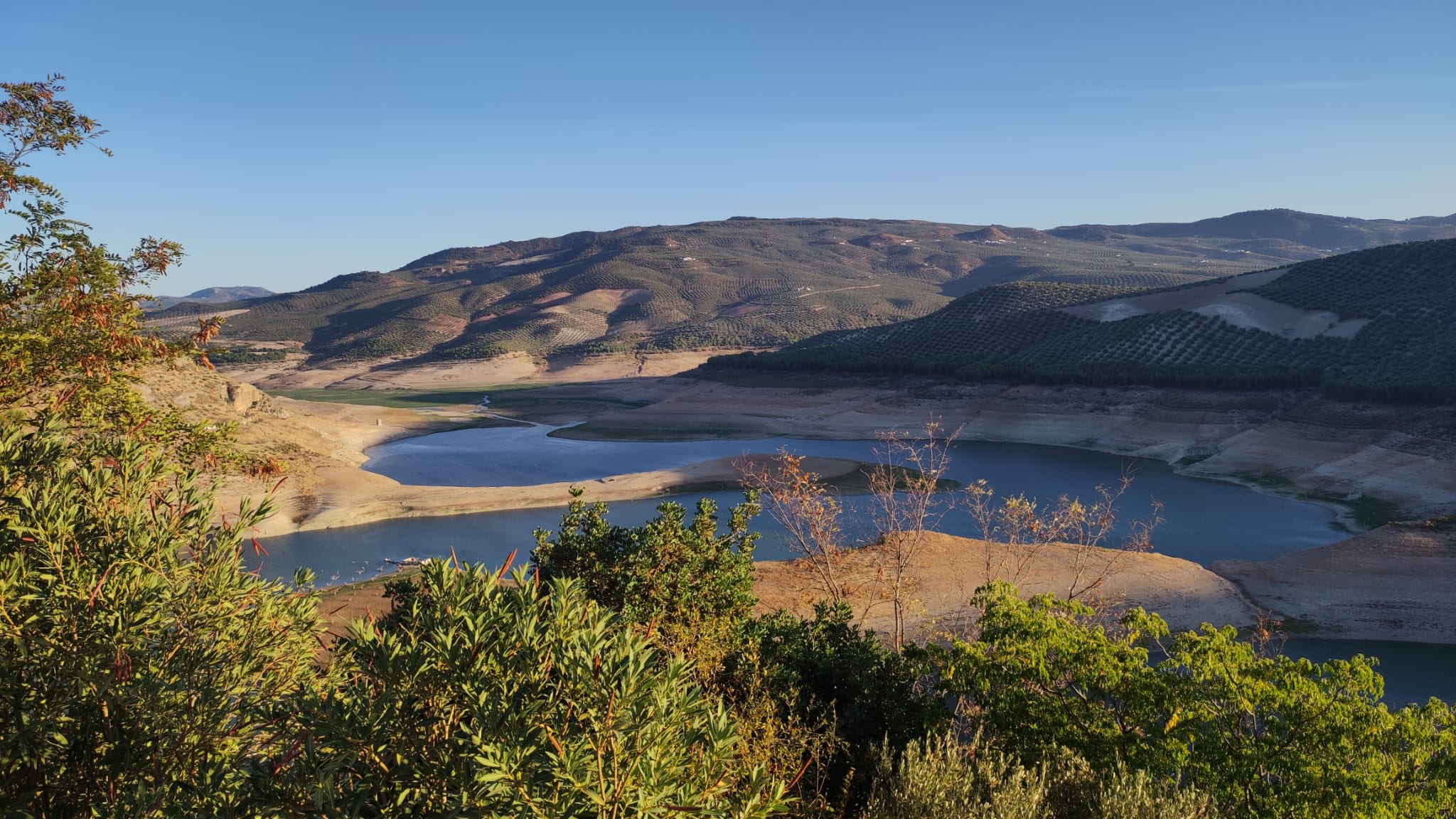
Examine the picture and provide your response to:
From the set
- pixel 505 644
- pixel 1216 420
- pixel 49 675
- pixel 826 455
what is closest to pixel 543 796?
pixel 505 644

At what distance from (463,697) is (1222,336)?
75133 mm

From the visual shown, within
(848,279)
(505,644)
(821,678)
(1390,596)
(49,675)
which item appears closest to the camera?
(505,644)

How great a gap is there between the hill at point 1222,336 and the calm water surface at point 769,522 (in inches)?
439

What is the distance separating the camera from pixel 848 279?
624ft

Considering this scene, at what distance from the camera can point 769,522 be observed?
40.4m

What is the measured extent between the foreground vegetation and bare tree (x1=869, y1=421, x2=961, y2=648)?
756 cm

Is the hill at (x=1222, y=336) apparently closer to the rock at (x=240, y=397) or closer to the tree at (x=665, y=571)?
the rock at (x=240, y=397)

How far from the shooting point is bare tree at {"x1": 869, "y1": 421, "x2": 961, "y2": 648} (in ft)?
70.2

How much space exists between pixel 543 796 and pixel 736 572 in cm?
1001

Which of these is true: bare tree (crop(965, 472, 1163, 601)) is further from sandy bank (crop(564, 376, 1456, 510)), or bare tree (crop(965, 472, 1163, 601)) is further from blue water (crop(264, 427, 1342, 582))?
sandy bank (crop(564, 376, 1456, 510))

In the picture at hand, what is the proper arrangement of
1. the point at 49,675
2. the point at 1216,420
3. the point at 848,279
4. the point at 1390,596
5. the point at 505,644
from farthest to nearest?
the point at 848,279 → the point at 1216,420 → the point at 1390,596 → the point at 49,675 → the point at 505,644

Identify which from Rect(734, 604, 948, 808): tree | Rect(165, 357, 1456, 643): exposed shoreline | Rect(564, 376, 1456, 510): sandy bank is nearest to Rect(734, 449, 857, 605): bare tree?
Rect(734, 604, 948, 808): tree

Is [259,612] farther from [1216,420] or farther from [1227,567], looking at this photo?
[1216,420]

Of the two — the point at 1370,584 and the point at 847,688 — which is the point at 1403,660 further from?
the point at 847,688
